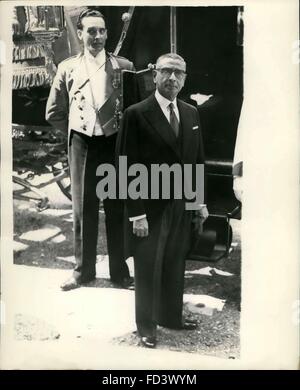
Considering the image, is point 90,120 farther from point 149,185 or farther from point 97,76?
point 149,185

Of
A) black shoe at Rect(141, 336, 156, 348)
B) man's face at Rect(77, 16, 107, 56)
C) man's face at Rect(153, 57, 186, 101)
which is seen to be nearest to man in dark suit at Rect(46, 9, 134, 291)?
man's face at Rect(77, 16, 107, 56)

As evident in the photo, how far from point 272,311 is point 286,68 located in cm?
85

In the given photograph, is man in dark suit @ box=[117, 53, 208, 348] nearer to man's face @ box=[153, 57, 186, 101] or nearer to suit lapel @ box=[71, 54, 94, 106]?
man's face @ box=[153, 57, 186, 101]

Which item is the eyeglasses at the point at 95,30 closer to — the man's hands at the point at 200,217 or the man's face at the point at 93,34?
the man's face at the point at 93,34

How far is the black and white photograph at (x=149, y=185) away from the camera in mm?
1729

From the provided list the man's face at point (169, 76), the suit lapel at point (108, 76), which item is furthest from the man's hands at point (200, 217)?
the suit lapel at point (108, 76)

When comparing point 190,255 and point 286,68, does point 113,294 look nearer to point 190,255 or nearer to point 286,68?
point 190,255

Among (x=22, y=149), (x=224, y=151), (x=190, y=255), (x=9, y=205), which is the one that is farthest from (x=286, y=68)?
(x=9, y=205)

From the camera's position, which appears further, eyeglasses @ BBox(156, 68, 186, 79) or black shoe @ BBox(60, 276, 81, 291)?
black shoe @ BBox(60, 276, 81, 291)

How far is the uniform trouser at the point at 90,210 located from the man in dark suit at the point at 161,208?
0.06m

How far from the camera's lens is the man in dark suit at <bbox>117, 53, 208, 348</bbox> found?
1.73 m

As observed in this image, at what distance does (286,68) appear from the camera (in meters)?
1.72

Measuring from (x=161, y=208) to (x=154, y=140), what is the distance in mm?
237

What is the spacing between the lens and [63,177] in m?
1.82
